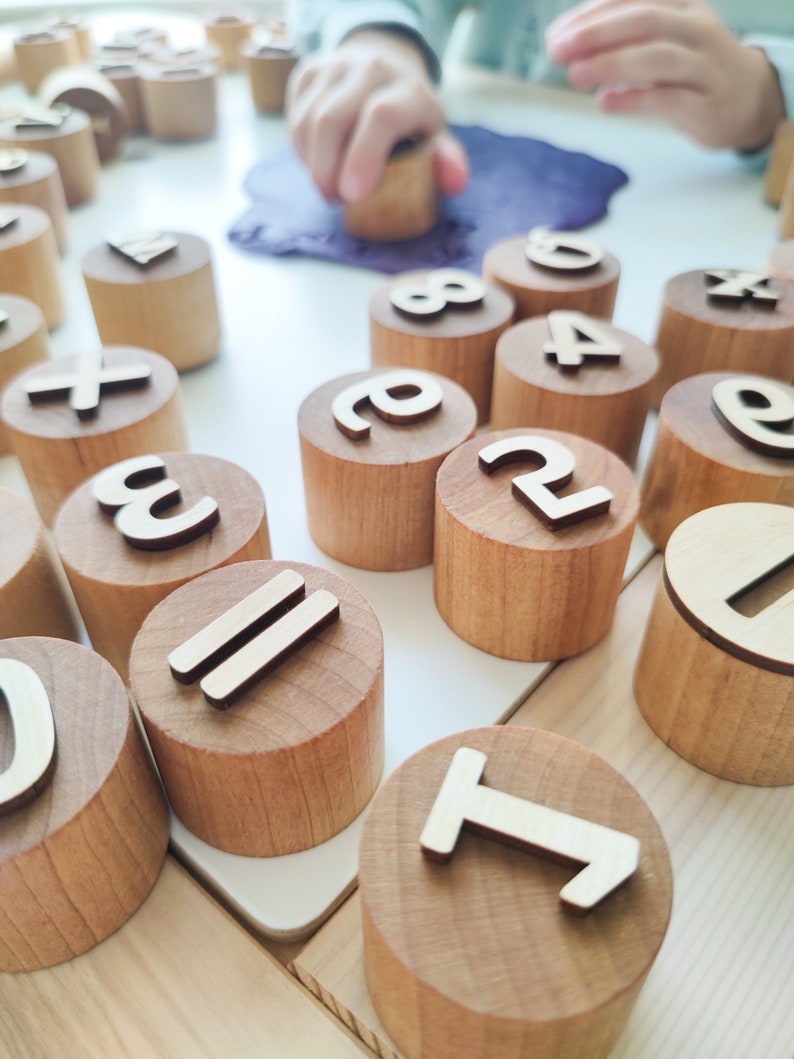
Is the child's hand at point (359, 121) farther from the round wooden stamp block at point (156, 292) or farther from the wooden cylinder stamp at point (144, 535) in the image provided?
the wooden cylinder stamp at point (144, 535)

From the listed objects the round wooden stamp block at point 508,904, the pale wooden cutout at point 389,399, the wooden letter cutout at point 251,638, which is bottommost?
the round wooden stamp block at point 508,904

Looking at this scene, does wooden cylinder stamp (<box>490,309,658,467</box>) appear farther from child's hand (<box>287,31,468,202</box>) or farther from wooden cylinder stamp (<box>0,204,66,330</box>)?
wooden cylinder stamp (<box>0,204,66,330</box>)

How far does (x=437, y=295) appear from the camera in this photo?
2.74 feet

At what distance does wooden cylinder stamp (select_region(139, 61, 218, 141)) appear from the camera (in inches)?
60.6

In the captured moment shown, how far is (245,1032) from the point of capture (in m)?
0.43

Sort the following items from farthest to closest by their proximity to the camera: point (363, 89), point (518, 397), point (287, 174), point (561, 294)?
1. point (287, 174)
2. point (363, 89)
3. point (561, 294)
4. point (518, 397)

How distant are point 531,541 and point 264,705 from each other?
216mm

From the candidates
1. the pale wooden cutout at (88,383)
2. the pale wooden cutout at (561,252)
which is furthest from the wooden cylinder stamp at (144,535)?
the pale wooden cutout at (561,252)

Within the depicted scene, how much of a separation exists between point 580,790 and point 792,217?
105cm

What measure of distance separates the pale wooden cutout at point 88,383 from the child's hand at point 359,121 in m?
0.51

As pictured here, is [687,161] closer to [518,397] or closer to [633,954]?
A: [518,397]

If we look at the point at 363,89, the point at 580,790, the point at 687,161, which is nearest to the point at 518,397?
the point at 580,790

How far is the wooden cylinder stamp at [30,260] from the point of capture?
3.10 feet

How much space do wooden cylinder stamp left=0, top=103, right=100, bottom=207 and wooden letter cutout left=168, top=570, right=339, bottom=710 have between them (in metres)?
1.07
